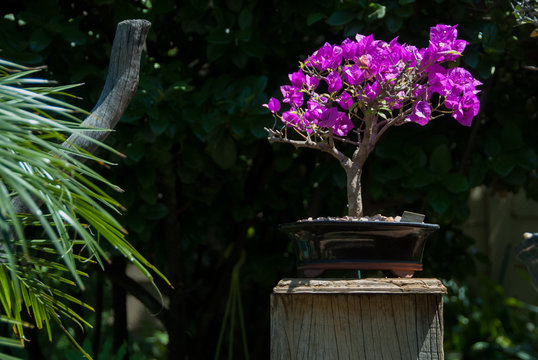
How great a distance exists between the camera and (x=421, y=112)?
1421mm

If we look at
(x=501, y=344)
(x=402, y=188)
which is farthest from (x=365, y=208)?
(x=501, y=344)

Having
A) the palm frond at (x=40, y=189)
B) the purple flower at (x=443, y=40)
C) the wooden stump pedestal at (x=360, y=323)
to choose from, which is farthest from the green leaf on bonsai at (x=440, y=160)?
the palm frond at (x=40, y=189)

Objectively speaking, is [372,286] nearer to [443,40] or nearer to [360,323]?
[360,323]

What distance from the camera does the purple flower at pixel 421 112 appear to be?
1417mm

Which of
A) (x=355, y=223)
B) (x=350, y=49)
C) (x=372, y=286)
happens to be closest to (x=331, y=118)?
(x=350, y=49)

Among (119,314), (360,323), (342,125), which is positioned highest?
(342,125)

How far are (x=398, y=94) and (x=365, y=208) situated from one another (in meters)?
1.08

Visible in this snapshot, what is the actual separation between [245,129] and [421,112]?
2.86 ft

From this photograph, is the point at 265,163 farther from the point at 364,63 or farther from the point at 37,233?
the point at 364,63

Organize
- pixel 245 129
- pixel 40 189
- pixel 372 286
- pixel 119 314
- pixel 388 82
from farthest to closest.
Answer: pixel 119 314 → pixel 245 129 → pixel 388 82 → pixel 372 286 → pixel 40 189

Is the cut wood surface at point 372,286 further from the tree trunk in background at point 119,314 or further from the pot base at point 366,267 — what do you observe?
the tree trunk in background at point 119,314

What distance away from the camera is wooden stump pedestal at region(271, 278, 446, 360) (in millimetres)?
1342

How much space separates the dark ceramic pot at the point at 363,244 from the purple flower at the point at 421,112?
229mm

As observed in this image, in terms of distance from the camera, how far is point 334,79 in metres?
1.48
